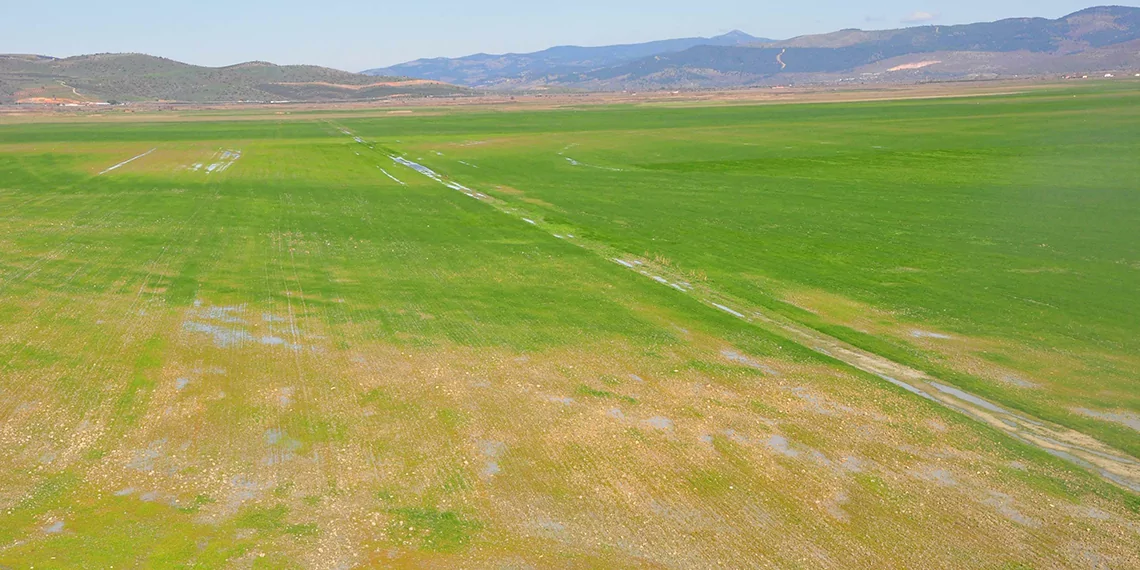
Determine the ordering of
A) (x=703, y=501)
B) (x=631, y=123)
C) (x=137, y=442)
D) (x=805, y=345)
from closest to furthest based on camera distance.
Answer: (x=703, y=501)
(x=137, y=442)
(x=805, y=345)
(x=631, y=123)

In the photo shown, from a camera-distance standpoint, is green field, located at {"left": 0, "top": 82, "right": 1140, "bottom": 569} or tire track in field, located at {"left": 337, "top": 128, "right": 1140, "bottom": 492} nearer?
green field, located at {"left": 0, "top": 82, "right": 1140, "bottom": 569}

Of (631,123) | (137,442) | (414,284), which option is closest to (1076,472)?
(137,442)

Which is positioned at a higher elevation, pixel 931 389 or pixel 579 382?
pixel 579 382

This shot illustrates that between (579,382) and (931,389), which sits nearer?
(931,389)

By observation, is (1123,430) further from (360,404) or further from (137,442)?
(137,442)
